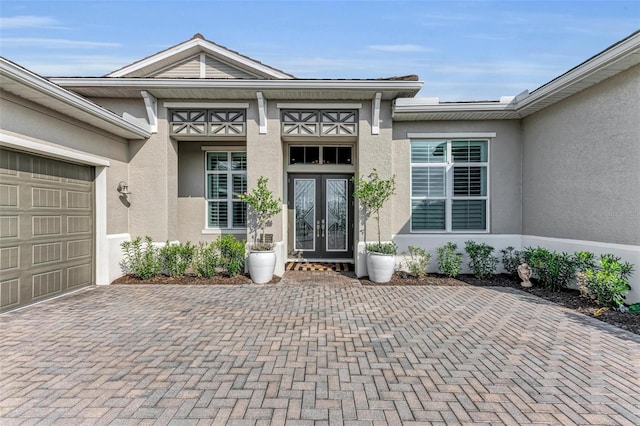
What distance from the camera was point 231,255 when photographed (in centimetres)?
781

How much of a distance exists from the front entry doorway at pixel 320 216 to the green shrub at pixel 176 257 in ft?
10.4

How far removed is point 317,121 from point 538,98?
499cm

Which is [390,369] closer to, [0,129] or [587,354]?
[587,354]

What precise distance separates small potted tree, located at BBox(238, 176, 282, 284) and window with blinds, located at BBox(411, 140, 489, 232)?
12.3ft

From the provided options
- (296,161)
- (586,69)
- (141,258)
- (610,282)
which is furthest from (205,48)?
(610,282)

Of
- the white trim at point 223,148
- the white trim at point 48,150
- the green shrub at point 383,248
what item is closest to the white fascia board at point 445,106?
the green shrub at point 383,248

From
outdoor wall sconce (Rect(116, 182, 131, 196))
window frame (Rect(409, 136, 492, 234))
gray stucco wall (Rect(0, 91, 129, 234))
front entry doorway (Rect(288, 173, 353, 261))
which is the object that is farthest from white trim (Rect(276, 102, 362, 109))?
outdoor wall sconce (Rect(116, 182, 131, 196))

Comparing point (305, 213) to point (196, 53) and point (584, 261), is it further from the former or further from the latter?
point (584, 261)

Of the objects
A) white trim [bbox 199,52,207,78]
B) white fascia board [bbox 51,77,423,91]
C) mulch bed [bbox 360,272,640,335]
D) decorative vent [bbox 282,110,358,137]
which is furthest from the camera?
white trim [bbox 199,52,207,78]

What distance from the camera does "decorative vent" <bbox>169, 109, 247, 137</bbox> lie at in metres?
8.09

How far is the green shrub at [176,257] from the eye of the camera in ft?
25.4

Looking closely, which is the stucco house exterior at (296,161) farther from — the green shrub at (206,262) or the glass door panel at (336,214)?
the green shrub at (206,262)

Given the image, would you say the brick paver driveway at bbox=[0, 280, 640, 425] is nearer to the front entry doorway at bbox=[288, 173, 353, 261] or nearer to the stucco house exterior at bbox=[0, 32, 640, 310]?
the stucco house exterior at bbox=[0, 32, 640, 310]

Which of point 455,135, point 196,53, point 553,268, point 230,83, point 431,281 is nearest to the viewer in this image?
point 553,268
